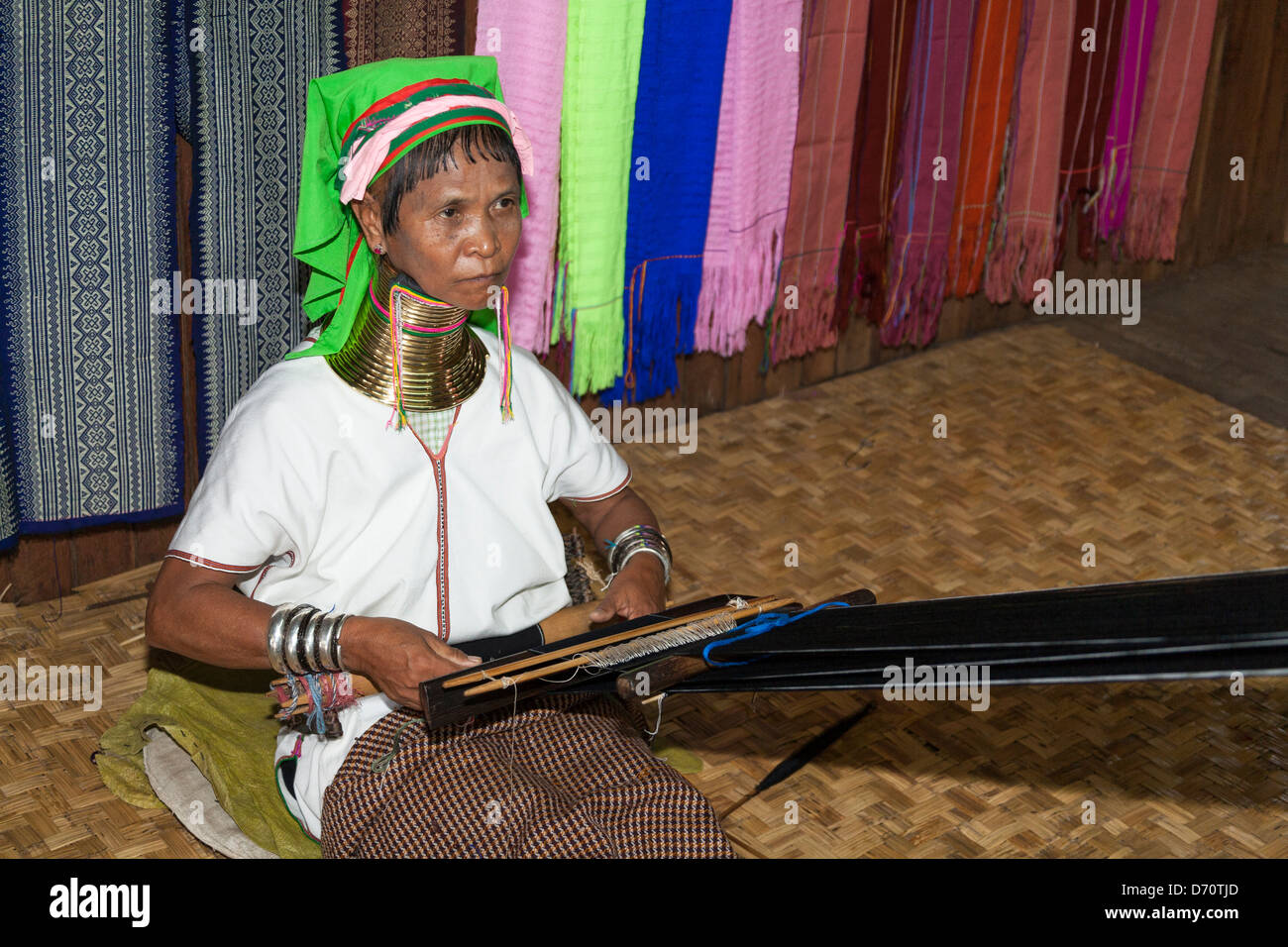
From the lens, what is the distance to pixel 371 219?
7.48ft

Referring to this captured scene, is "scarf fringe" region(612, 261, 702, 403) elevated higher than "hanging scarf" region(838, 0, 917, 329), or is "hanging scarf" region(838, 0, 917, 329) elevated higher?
"hanging scarf" region(838, 0, 917, 329)

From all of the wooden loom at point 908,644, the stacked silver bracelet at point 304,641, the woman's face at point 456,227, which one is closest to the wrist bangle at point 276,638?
the stacked silver bracelet at point 304,641

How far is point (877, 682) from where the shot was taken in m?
2.06

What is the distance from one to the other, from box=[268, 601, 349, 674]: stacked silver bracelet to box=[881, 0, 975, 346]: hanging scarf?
266 centimetres

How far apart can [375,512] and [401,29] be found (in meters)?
1.30

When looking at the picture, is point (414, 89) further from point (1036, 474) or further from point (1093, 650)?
point (1036, 474)

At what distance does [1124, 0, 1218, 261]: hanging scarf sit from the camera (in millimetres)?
4539

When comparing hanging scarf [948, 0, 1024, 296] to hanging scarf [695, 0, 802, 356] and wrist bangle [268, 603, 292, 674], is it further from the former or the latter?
A: wrist bangle [268, 603, 292, 674]

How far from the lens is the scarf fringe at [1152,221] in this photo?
4727 millimetres

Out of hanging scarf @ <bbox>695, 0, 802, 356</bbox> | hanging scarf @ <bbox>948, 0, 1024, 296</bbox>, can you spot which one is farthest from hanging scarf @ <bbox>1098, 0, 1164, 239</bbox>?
hanging scarf @ <bbox>695, 0, 802, 356</bbox>

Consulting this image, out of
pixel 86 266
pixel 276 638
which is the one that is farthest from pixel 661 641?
pixel 86 266

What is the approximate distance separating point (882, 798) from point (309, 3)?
198 cm
